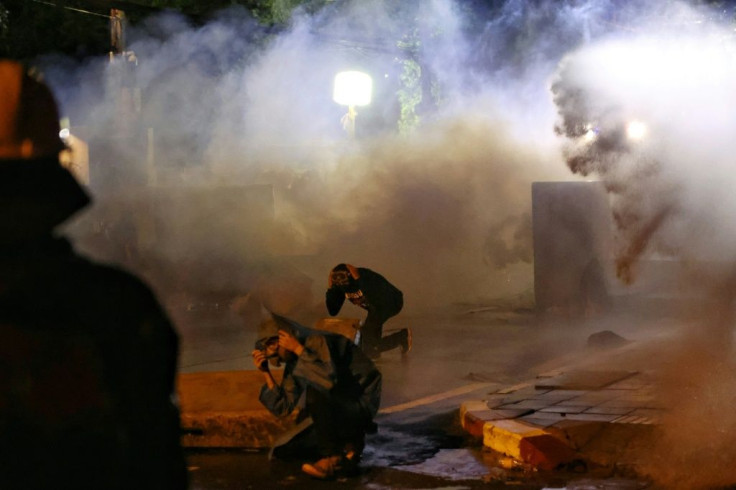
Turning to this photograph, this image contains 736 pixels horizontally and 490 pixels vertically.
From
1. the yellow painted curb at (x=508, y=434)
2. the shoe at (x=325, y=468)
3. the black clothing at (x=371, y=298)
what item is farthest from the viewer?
the black clothing at (x=371, y=298)

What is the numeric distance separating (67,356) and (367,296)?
6.34 meters

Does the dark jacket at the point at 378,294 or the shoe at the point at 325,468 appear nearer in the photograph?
the shoe at the point at 325,468

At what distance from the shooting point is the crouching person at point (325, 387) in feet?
18.8

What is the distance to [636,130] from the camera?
12125mm

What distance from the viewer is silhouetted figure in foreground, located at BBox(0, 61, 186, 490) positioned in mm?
1594

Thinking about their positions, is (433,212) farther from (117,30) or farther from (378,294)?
(378,294)

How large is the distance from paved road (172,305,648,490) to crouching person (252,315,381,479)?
221 mm

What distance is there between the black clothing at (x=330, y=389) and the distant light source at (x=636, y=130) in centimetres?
720

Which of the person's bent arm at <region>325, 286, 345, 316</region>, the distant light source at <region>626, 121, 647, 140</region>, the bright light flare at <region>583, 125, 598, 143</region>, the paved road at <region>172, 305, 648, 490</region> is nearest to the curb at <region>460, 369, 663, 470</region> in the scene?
the paved road at <region>172, 305, 648, 490</region>

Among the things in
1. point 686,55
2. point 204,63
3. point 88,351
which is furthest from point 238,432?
point 204,63

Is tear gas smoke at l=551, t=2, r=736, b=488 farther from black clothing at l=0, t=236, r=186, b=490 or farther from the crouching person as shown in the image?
black clothing at l=0, t=236, r=186, b=490

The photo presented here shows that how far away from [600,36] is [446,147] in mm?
3428

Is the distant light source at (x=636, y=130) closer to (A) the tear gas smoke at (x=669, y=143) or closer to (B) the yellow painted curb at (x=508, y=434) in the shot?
(A) the tear gas smoke at (x=669, y=143)

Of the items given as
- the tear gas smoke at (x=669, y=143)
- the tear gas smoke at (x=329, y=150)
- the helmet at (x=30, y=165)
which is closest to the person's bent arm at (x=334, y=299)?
the tear gas smoke at (x=669, y=143)
